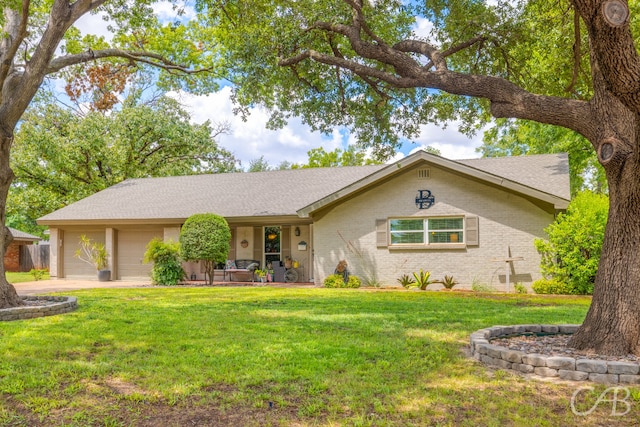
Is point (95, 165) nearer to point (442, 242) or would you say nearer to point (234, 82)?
point (234, 82)

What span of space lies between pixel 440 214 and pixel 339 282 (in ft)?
12.4

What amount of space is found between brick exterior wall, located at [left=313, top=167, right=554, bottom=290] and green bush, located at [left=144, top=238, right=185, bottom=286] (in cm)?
484

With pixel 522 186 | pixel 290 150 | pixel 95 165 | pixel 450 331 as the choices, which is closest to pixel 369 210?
pixel 522 186

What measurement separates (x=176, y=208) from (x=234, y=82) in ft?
25.9

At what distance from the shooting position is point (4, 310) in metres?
7.95

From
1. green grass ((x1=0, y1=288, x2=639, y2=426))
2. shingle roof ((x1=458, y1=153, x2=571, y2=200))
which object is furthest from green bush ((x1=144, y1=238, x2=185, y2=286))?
shingle roof ((x1=458, y1=153, x2=571, y2=200))

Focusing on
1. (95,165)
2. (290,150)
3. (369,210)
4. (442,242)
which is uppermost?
(290,150)

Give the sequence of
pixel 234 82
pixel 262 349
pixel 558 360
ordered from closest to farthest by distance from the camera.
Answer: pixel 558 360, pixel 262 349, pixel 234 82

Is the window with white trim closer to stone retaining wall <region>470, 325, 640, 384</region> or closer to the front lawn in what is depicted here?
stone retaining wall <region>470, 325, 640, 384</region>

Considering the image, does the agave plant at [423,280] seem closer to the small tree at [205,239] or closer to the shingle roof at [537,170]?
the shingle roof at [537,170]

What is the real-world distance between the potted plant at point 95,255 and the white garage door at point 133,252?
63cm

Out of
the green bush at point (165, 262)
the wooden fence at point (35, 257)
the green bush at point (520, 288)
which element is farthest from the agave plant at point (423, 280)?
the wooden fence at point (35, 257)

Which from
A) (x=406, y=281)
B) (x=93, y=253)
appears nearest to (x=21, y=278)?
(x=93, y=253)

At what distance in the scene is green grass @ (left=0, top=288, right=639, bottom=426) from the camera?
367 centimetres
